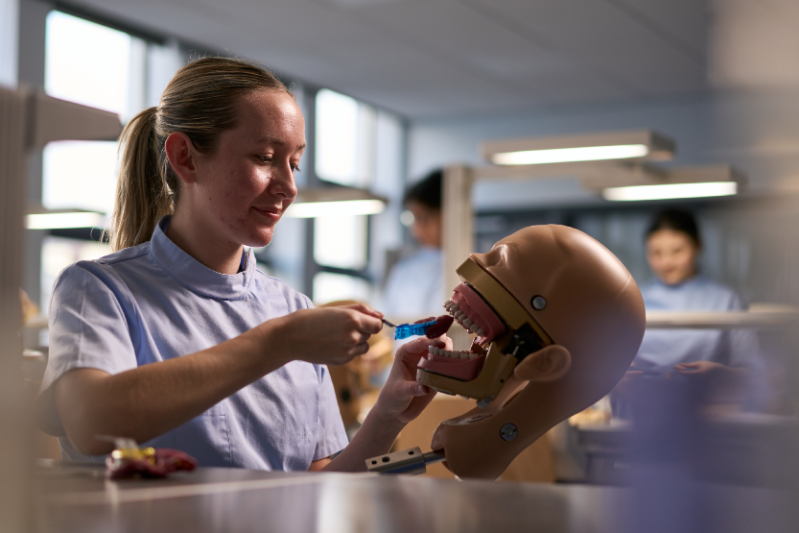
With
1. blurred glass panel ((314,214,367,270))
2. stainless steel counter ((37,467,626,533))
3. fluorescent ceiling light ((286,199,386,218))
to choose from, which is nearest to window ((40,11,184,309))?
fluorescent ceiling light ((286,199,386,218))

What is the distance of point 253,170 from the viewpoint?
124 cm

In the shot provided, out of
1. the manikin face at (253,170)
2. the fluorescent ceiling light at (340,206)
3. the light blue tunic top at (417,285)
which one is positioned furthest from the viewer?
the light blue tunic top at (417,285)

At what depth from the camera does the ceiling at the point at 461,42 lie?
5.39 m

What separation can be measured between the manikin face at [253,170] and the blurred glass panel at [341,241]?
6442mm

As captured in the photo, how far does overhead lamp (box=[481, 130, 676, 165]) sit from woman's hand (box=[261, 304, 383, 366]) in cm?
208

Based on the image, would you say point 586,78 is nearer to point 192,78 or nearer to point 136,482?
point 192,78

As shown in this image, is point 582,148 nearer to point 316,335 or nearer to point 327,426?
point 327,426

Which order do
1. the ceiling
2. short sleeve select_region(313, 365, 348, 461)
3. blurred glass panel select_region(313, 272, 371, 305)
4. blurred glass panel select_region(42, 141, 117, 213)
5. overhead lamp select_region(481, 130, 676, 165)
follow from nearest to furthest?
short sleeve select_region(313, 365, 348, 461) < overhead lamp select_region(481, 130, 676, 165) < blurred glass panel select_region(42, 141, 117, 213) < the ceiling < blurred glass panel select_region(313, 272, 371, 305)

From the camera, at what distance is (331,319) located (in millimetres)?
988

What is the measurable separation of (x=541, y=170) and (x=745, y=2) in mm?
2755

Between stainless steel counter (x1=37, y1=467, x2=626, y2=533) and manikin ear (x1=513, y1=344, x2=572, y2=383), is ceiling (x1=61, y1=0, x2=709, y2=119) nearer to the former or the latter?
manikin ear (x1=513, y1=344, x2=572, y2=383)

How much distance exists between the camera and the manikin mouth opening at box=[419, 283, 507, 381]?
39.3 inches

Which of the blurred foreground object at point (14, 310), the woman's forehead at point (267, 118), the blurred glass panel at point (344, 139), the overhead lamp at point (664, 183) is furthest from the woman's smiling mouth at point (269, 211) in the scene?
the blurred glass panel at point (344, 139)

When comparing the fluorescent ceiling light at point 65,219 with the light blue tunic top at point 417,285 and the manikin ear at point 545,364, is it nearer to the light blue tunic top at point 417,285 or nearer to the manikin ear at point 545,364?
the light blue tunic top at point 417,285
